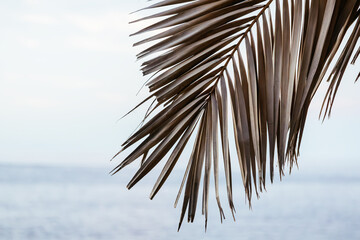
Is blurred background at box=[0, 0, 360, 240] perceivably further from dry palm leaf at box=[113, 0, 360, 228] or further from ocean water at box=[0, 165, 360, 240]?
dry palm leaf at box=[113, 0, 360, 228]

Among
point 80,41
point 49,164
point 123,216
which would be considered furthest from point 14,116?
point 123,216

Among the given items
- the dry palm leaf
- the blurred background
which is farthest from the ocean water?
→ the dry palm leaf

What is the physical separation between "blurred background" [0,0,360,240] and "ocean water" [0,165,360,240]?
0.9 inches

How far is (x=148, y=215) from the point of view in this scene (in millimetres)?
6898

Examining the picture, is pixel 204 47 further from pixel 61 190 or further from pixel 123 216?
pixel 61 190

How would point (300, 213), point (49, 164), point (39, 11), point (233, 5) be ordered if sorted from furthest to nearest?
point (39, 11) → point (49, 164) → point (300, 213) → point (233, 5)

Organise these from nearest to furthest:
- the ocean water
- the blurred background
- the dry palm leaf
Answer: the dry palm leaf, the ocean water, the blurred background

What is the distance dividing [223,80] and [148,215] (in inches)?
247

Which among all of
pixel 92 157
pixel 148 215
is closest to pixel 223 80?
pixel 148 215

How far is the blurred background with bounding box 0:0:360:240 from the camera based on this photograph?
21.0 ft

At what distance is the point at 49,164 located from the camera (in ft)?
47.6

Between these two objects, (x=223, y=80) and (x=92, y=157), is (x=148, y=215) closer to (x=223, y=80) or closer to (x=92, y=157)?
(x=223, y=80)

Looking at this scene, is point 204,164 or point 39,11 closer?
point 204,164

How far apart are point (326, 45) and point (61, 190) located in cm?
928
